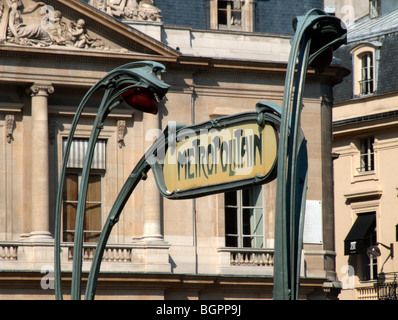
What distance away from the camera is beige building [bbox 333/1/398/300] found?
5500 cm

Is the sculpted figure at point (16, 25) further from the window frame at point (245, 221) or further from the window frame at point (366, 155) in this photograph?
the window frame at point (366, 155)

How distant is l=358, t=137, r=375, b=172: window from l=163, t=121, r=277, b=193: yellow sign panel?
36.4 meters

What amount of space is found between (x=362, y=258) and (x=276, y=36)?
60.0 ft

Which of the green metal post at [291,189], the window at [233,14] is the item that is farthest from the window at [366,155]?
the green metal post at [291,189]

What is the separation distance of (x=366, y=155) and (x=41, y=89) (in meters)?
22.7

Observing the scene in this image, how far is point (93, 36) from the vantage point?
3828 centimetres

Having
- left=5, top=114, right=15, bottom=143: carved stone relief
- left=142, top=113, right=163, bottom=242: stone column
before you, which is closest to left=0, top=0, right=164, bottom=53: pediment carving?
A: left=5, top=114, right=15, bottom=143: carved stone relief

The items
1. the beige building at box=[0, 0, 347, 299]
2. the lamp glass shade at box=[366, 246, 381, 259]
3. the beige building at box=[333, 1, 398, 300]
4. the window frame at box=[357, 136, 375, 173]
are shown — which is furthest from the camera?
the window frame at box=[357, 136, 375, 173]

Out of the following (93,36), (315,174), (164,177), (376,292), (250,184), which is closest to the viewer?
(250,184)

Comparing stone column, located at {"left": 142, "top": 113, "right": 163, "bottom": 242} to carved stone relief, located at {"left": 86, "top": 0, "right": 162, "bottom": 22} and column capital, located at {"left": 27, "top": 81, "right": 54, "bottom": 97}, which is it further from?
column capital, located at {"left": 27, "top": 81, "right": 54, "bottom": 97}

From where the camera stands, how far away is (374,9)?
204 ft

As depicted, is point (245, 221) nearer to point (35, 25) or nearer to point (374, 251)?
point (35, 25)
